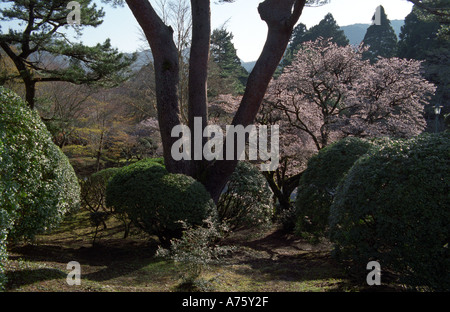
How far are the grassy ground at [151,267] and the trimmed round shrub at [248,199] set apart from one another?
61 centimetres

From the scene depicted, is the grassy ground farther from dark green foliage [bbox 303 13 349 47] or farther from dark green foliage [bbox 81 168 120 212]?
dark green foliage [bbox 303 13 349 47]

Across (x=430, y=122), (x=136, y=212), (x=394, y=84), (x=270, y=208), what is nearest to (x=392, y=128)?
(x=394, y=84)

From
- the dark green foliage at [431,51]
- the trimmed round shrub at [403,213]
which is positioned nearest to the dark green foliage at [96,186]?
the trimmed round shrub at [403,213]

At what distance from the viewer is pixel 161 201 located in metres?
5.50

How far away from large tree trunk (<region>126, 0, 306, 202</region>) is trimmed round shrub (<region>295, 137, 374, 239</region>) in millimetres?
1536

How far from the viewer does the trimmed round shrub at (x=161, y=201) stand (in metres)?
5.51

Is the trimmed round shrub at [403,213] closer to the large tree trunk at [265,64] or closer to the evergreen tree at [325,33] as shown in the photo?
the large tree trunk at [265,64]

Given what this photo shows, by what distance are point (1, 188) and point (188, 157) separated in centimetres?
372

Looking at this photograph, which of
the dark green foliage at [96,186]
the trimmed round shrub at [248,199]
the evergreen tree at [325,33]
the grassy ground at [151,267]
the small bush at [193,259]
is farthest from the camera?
the evergreen tree at [325,33]

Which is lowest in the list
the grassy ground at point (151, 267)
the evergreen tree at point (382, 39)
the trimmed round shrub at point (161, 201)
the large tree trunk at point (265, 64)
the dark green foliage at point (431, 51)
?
the grassy ground at point (151, 267)

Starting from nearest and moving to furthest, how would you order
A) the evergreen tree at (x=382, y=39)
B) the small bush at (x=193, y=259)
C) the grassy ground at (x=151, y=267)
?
the grassy ground at (x=151, y=267), the small bush at (x=193, y=259), the evergreen tree at (x=382, y=39)

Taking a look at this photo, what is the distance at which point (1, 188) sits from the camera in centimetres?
315

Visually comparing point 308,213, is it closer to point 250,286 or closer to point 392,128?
point 250,286

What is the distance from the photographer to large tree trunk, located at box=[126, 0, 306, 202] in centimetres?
620
